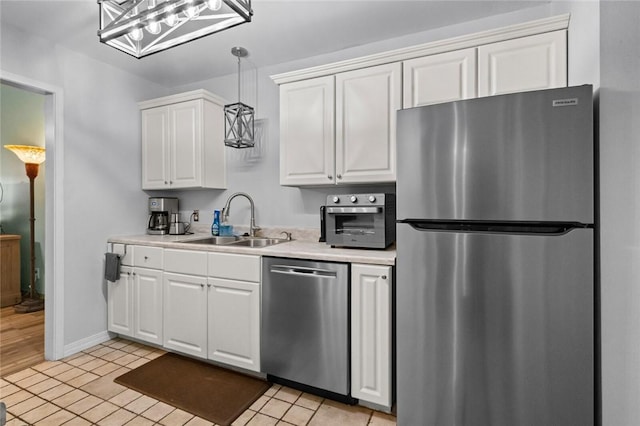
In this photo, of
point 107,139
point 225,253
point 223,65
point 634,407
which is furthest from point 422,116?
point 107,139

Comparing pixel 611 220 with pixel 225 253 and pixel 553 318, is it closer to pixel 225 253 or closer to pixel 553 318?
pixel 553 318

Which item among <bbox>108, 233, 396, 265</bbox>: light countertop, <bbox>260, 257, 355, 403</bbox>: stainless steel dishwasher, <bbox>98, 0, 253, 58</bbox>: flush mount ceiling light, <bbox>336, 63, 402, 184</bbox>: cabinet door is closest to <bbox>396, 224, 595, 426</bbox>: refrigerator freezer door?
<bbox>108, 233, 396, 265</bbox>: light countertop

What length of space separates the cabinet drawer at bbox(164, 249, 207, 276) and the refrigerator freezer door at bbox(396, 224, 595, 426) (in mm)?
1457

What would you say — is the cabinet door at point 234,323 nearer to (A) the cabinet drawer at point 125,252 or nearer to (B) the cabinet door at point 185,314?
(B) the cabinet door at point 185,314

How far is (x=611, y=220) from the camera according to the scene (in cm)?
118

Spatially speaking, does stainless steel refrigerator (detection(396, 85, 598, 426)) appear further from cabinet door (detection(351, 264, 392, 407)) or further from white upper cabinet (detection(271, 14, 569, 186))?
white upper cabinet (detection(271, 14, 569, 186))

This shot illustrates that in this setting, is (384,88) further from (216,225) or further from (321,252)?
(216,225)

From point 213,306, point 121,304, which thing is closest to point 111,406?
point 213,306

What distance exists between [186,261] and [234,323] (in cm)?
60

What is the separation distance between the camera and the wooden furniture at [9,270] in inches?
144

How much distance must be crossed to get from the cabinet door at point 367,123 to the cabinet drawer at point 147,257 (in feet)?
5.03

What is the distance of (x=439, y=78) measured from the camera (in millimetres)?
1963

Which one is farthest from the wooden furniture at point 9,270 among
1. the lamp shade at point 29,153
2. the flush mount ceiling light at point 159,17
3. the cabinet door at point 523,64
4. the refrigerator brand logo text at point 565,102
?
the refrigerator brand logo text at point 565,102

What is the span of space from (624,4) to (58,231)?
350 cm
